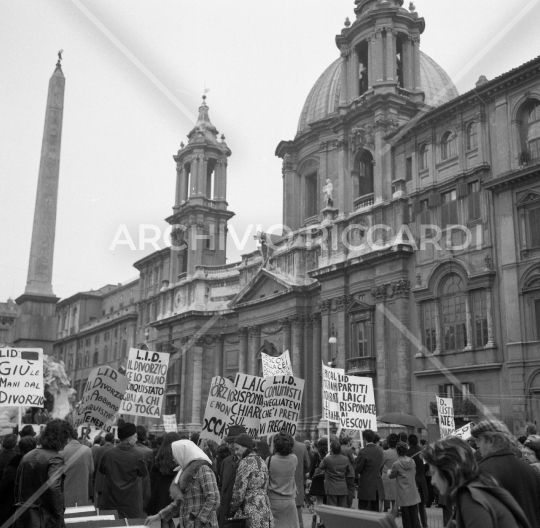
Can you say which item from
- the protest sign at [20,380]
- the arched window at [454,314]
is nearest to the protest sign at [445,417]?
the arched window at [454,314]

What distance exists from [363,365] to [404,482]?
2318 centimetres

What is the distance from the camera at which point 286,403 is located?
13.3 metres

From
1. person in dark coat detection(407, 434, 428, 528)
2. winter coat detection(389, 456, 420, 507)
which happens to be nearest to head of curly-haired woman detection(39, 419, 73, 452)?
winter coat detection(389, 456, 420, 507)

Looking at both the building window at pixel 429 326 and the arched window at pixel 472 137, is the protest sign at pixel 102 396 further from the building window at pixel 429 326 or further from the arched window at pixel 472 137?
the arched window at pixel 472 137

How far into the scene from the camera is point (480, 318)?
3028 centimetres

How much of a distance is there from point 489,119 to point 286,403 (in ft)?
73.6

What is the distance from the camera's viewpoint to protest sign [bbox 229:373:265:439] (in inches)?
529

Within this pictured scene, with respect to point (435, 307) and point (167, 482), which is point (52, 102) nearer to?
point (435, 307)

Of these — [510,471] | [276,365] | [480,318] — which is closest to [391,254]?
[480,318]

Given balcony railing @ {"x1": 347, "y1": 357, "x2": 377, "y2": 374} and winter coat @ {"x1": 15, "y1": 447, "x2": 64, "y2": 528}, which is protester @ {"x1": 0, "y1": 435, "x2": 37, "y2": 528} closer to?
winter coat @ {"x1": 15, "y1": 447, "x2": 64, "y2": 528}

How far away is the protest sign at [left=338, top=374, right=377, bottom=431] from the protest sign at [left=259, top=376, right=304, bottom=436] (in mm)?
4928

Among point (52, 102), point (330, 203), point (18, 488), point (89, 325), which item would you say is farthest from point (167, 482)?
point (89, 325)

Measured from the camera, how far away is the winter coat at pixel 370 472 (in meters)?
14.0

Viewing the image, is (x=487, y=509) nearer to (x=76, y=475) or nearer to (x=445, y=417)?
(x=76, y=475)
